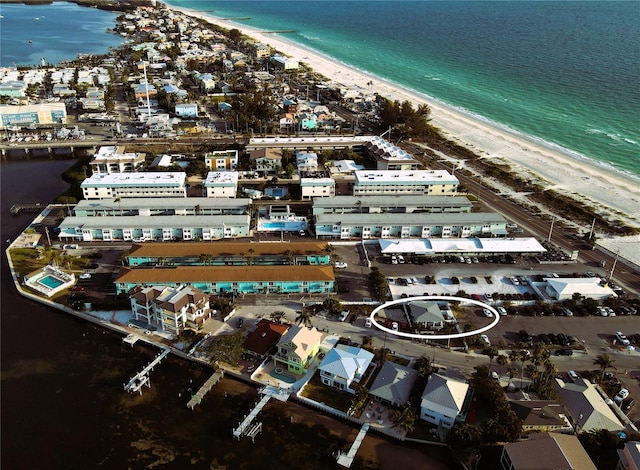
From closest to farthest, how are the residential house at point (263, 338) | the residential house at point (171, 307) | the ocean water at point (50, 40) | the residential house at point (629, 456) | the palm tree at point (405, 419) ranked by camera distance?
the residential house at point (629, 456)
the palm tree at point (405, 419)
the residential house at point (263, 338)
the residential house at point (171, 307)
the ocean water at point (50, 40)

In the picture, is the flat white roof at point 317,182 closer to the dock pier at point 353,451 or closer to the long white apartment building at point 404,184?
the long white apartment building at point 404,184

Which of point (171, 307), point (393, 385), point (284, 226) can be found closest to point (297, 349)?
point (393, 385)

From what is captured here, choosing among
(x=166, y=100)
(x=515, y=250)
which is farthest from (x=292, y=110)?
(x=515, y=250)

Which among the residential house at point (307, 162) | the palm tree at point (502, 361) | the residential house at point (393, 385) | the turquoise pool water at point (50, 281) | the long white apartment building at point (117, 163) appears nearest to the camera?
the residential house at point (393, 385)

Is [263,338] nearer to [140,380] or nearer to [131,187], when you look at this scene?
[140,380]

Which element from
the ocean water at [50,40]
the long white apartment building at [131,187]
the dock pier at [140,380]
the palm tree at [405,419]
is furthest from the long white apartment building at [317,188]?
the ocean water at [50,40]

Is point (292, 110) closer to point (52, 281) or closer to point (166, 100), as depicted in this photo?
point (166, 100)

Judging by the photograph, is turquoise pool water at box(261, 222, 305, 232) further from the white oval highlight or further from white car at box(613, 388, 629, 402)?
white car at box(613, 388, 629, 402)
